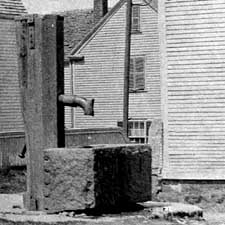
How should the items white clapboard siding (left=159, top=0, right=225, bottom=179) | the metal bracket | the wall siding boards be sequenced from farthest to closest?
the wall siding boards
white clapboard siding (left=159, top=0, right=225, bottom=179)
the metal bracket

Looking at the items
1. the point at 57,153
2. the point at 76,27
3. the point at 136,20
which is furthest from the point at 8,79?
the point at 57,153

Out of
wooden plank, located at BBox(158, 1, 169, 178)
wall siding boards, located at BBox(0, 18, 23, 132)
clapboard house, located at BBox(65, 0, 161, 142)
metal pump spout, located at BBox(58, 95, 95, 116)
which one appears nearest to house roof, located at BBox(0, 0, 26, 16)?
wall siding boards, located at BBox(0, 18, 23, 132)

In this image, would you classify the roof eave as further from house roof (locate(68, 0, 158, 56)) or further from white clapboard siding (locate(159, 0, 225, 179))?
white clapboard siding (locate(159, 0, 225, 179))

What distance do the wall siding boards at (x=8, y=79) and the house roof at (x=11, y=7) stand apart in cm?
28

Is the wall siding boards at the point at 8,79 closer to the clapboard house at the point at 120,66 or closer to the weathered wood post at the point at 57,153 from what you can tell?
the clapboard house at the point at 120,66

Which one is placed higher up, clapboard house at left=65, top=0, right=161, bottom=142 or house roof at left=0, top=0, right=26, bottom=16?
house roof at left=0, top=0, right=26, bottom=16

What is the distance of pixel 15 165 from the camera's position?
23312 mm

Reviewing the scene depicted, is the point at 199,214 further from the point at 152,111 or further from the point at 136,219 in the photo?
the point at 152,111

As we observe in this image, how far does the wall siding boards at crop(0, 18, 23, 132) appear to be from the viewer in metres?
28.1

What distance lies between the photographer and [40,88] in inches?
356

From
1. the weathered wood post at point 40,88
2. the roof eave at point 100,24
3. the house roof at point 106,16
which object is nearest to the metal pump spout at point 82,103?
the weathered wood post at point 40,88

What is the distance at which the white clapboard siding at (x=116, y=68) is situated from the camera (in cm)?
3691

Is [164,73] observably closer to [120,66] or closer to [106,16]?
[120,66]

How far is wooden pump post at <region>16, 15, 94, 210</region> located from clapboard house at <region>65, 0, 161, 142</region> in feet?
89.6
